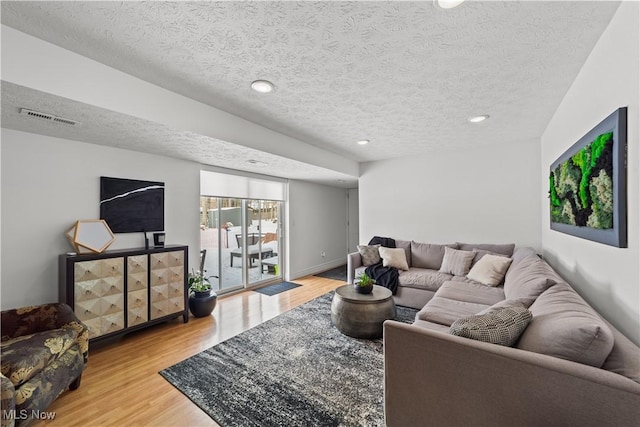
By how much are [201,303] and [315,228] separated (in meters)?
3.22

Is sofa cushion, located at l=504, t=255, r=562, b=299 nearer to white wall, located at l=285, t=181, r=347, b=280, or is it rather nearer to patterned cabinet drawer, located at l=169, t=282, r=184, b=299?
patterned cabinet drawer, located at l=169, t=282, r=184, b=299

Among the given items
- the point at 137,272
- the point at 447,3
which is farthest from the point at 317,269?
the point at 447,3

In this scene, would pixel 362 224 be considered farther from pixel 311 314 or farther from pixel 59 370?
pixel 59 370

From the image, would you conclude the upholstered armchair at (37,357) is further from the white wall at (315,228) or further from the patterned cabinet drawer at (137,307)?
the white wall at (315,228)

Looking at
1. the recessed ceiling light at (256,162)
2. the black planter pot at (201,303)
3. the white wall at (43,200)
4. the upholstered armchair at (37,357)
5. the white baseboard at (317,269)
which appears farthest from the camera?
the white baseboard at (317,269)

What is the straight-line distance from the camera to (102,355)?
97.9 inches

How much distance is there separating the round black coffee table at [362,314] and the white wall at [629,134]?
1.59 m

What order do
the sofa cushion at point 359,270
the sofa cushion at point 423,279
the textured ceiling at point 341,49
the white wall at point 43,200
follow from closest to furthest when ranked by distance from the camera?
1. the textured ceiling at point 341,49
2. the white wall at point 43,200
3. the sofa cushion at point 423,279
4. the sofa cushion at point 359,270

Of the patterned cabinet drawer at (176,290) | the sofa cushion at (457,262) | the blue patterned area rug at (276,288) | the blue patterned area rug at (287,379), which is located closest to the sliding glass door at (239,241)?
the blue patterned area rug at (276,288)

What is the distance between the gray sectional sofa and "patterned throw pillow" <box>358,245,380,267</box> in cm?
255

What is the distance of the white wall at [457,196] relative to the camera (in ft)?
12.6

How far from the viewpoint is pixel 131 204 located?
309 cm

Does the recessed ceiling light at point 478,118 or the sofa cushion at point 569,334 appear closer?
the sofa cushion at point 569,334

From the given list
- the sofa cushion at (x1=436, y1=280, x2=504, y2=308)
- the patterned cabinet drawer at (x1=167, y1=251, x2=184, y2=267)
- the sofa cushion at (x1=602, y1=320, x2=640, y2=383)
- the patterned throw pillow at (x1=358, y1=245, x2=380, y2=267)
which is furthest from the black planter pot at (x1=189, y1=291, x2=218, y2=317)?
the sofa cushion at (x1=602, y1=320, x2=640, y2=383)
